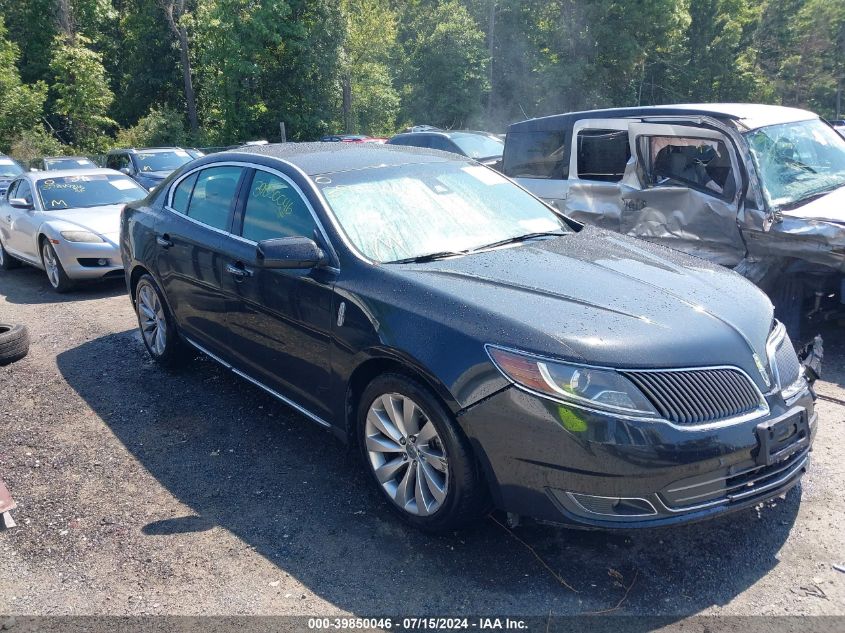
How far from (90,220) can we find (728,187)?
23.9 feet

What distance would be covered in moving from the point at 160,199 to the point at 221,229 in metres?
1.17

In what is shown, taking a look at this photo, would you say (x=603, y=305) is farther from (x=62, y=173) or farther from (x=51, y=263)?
(x=62, y=173)

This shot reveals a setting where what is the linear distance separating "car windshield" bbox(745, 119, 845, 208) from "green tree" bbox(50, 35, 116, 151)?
31.5 meters

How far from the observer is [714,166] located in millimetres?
6258

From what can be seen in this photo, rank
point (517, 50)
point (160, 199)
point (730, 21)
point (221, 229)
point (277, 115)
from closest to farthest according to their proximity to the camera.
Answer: point (221, 229) < point (160, 199) < point (277, 115) < point (730, 21) < point (517, 50)

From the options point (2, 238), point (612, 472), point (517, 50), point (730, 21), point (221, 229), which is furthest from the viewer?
point (517, 50)

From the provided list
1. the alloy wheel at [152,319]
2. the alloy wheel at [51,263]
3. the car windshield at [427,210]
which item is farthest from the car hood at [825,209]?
the alloy wheel at [51,263]

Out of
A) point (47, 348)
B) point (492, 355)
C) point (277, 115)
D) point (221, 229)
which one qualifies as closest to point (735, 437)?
point (492, 355)

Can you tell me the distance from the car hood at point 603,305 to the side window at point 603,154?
3235mm

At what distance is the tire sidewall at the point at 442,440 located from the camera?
3137 millimetres

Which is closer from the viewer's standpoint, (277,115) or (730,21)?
(277,115)

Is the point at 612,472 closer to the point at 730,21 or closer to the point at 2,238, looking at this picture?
the point at 2,238

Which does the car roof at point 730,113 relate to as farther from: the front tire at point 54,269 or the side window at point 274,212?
the front tire at point 54,269

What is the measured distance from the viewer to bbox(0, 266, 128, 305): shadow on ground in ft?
28.3
